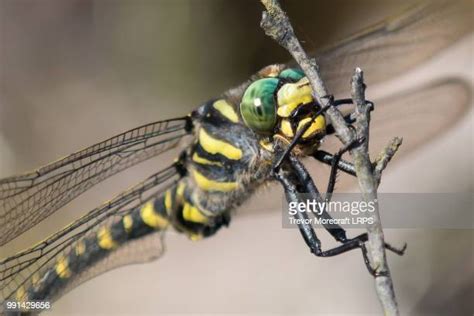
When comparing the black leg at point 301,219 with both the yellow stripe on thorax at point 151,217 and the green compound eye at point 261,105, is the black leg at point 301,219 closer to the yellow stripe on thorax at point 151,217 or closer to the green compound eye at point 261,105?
the green compound eye at point 261,105

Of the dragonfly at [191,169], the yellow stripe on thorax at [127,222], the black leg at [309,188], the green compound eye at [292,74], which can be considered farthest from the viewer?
the yellow stripe on thorax at [127,222]

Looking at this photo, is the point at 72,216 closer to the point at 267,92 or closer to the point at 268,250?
the point at 268,250

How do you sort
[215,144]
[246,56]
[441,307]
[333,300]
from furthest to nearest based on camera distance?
[246,56]
[333,300]
[441,307]
[215,144]

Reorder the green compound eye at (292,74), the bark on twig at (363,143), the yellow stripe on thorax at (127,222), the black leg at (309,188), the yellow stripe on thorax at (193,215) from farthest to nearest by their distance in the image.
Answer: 1. the yellow stripe on thorax at (127,222)
2. the yellow stripe on thorax at (193,215)
3. the green compound eye at (292,74)
4. the black leg at (309,188)
5. the bark on twig at (363,143)

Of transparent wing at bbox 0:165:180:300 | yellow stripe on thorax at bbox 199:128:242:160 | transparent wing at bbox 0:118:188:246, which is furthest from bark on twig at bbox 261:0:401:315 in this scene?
transparent wing at bbox 0:165:180:300

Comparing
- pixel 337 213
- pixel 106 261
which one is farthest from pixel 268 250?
pixel 337 213
